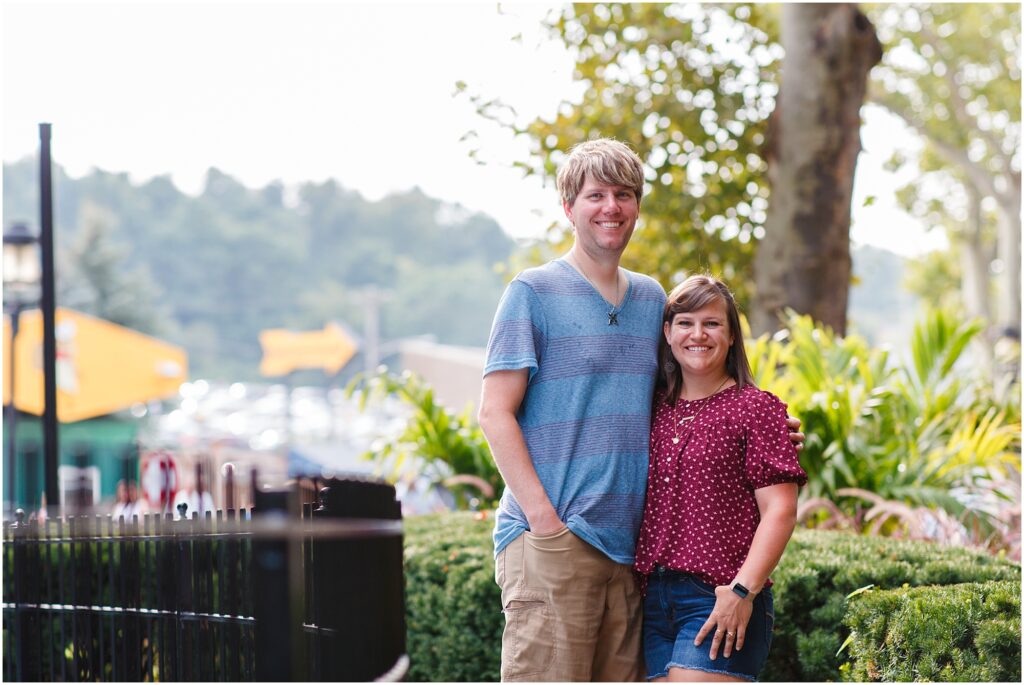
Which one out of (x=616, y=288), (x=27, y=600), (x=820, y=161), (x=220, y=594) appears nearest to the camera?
(x=616, y=288)

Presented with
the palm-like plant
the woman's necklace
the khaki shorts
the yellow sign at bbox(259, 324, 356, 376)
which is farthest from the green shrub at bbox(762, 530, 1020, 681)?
the yellow sign at bbox(259, 324, 356, 376)

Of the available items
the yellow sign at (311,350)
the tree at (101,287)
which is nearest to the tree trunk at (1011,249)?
the yellow sign at (311,350)

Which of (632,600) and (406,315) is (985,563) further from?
(406,315)

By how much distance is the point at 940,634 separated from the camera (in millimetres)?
3465

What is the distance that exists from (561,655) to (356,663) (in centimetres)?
94

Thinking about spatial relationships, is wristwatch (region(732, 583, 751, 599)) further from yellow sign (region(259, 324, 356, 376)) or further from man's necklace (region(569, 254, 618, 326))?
yellow sign (region(259, 324, 356, 376))

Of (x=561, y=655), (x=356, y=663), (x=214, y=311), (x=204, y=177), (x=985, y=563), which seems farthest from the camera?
(x=204, y=177)

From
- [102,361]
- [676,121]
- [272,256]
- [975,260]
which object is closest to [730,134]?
[676,121]

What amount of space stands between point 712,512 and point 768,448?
0.76 ft

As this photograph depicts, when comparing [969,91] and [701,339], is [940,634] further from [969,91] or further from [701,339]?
[969,91]

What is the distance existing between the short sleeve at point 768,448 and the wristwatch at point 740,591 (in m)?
0.29

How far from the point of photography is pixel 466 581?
536 cm

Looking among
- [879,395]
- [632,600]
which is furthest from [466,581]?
[879,395]

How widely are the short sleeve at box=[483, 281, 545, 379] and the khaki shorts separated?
47 cm
